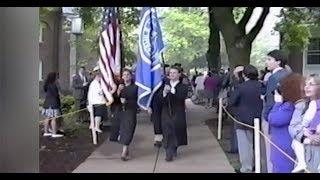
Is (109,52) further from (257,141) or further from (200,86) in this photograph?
(200,86)

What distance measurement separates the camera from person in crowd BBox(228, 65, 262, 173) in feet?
20.6

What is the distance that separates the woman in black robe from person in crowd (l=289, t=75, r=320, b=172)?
2223 mm

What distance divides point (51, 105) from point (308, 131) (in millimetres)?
3475

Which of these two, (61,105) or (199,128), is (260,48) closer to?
(199,128)

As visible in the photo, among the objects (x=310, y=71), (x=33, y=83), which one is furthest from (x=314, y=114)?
(x=33, y=83)

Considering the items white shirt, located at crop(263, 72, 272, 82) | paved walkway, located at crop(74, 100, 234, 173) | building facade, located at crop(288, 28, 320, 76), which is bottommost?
paved walkway, located at crop(74, 100, 234, 173)

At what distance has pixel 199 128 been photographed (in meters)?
8.95

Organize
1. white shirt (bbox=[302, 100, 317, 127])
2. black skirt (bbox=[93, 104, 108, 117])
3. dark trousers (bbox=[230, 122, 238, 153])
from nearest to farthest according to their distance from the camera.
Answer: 1. white shirt (bbox=[302, 100, 317, 127])
2. dark trousers (bbox=[230, 122, 238, 153])
3. black skirt (bbox=[93, 104, 108, 117])

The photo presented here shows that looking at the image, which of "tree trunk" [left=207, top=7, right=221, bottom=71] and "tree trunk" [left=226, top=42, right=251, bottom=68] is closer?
"tree trunk" [left=226, top=42, right=251, bottom=68]

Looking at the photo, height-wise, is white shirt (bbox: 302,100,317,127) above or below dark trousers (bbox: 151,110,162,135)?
above

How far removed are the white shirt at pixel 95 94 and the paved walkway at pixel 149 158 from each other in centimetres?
59

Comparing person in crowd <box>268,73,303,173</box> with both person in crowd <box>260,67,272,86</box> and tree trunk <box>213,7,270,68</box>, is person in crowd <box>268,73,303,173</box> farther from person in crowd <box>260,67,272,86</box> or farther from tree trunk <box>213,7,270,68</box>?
tree trunk <box>213,7,270,68</box>

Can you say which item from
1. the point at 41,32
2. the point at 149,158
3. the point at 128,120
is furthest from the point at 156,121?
the point at 41,32

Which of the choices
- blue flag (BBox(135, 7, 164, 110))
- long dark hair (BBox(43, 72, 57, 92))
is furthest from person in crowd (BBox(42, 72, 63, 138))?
blue flag (BBox(135, 7, 164, 110))
